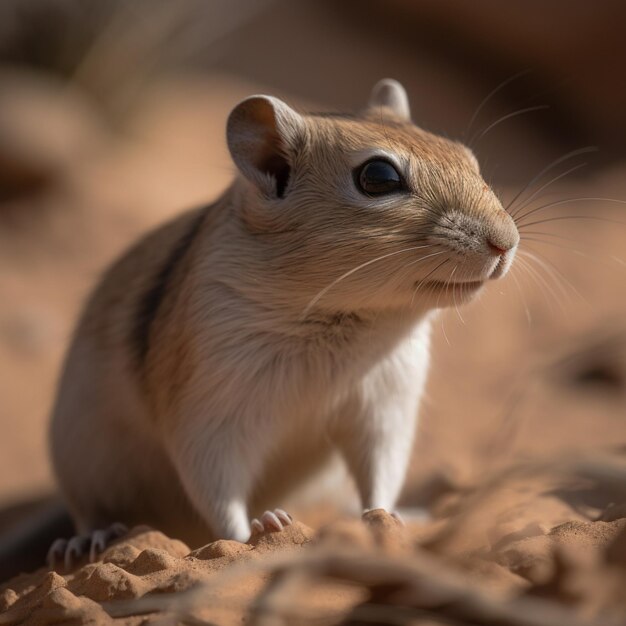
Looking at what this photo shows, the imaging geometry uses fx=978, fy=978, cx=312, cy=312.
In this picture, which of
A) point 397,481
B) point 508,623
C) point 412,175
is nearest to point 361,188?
point 412,175

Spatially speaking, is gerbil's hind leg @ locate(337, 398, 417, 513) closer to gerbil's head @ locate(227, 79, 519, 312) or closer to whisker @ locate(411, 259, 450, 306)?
gerbil's head @ locate(227, 79, 519, 312)

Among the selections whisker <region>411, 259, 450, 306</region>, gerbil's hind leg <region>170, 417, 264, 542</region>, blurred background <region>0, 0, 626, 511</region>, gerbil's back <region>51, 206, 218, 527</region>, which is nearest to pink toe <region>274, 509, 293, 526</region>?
gerbil's hind leg <region>170, 417, 264, 542</region>

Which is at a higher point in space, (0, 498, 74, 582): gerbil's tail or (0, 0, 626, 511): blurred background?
(0, 0, 626, 511): blurred background

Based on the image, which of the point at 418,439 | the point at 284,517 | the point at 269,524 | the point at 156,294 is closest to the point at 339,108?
the point at 418,439

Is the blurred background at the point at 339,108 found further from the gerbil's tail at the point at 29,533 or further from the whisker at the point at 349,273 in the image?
the whisker at the point at 349,273

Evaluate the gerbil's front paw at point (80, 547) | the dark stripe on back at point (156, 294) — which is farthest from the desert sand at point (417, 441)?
the dark stripe on back at point (156, 294)
